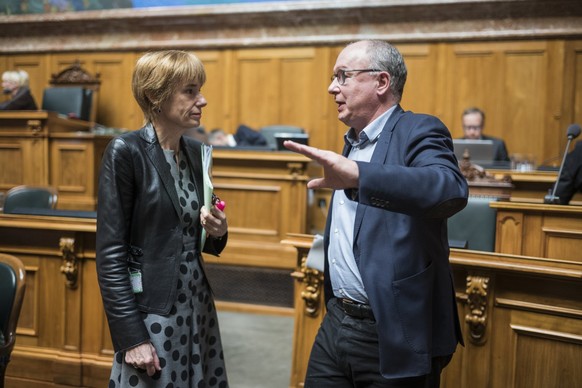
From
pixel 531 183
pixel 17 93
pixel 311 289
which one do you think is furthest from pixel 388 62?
pixel 17 93

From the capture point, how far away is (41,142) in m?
6.03

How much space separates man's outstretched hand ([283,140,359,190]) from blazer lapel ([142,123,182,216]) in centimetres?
60

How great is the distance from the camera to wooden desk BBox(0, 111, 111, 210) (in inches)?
237

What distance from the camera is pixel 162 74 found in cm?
171

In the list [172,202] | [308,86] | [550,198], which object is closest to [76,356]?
[172,202]

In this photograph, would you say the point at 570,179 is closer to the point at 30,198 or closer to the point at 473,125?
the point at 473,125

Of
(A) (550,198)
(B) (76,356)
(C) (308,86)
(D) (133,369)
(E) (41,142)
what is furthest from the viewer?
Answer: (C) (308,86)

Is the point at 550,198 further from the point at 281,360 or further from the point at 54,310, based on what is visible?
the point at 54,310

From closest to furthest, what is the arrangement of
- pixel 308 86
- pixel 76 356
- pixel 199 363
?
pixel 199 363, pixel 76 356, pixel 308 86

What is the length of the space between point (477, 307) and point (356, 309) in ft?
2.90

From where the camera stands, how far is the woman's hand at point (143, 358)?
1.63 metres

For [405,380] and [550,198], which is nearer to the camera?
[405,380]

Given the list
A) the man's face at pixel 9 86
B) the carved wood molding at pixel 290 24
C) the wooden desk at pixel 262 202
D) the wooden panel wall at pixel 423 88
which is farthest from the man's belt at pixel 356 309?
the man's face at pixel 9 86

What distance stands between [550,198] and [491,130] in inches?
155
